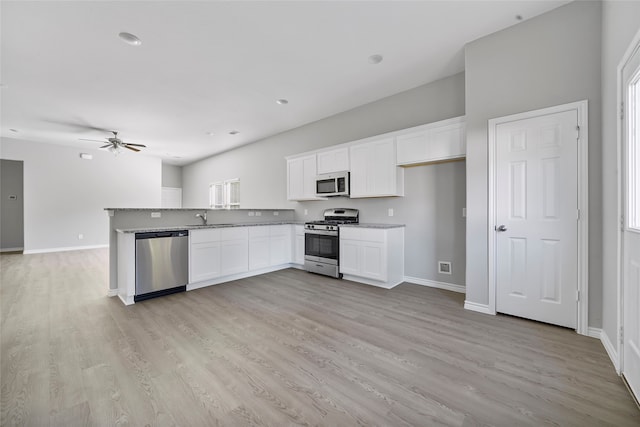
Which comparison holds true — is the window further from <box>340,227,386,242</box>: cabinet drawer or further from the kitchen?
<box>340,227,386,242</box>: cabinet drawer

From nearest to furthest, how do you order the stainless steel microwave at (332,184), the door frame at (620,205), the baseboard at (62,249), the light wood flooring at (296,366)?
the light wood flooring at (296,366), the door frame at (620,205), the stainless steel microwave at (332,184), the baseboard at (62,249)

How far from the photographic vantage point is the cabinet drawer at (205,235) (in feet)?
12.7

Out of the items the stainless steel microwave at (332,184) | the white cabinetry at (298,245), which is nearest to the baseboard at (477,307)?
the stainless steel microwave at (332,184)

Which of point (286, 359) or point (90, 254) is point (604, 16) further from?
point (90, 254)

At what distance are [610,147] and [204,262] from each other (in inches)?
185

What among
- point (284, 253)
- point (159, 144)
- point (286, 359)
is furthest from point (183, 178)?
point (286, 359)

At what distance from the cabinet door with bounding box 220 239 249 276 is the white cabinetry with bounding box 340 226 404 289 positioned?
167 centimetres

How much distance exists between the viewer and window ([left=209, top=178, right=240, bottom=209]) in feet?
26.0

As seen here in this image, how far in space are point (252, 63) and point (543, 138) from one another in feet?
11.3

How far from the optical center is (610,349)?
6.77 ft

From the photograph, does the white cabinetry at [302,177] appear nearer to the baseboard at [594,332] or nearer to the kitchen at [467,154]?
the kitchen at [467,154]

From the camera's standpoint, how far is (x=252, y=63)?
342 cm

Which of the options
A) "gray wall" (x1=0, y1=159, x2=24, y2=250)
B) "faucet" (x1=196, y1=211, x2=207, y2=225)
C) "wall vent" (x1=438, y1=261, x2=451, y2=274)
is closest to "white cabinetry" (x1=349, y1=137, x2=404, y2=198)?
"wall vent" (x1=438, y1=261, x2=451, y2=274)

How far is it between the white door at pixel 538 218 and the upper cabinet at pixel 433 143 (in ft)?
1.84
